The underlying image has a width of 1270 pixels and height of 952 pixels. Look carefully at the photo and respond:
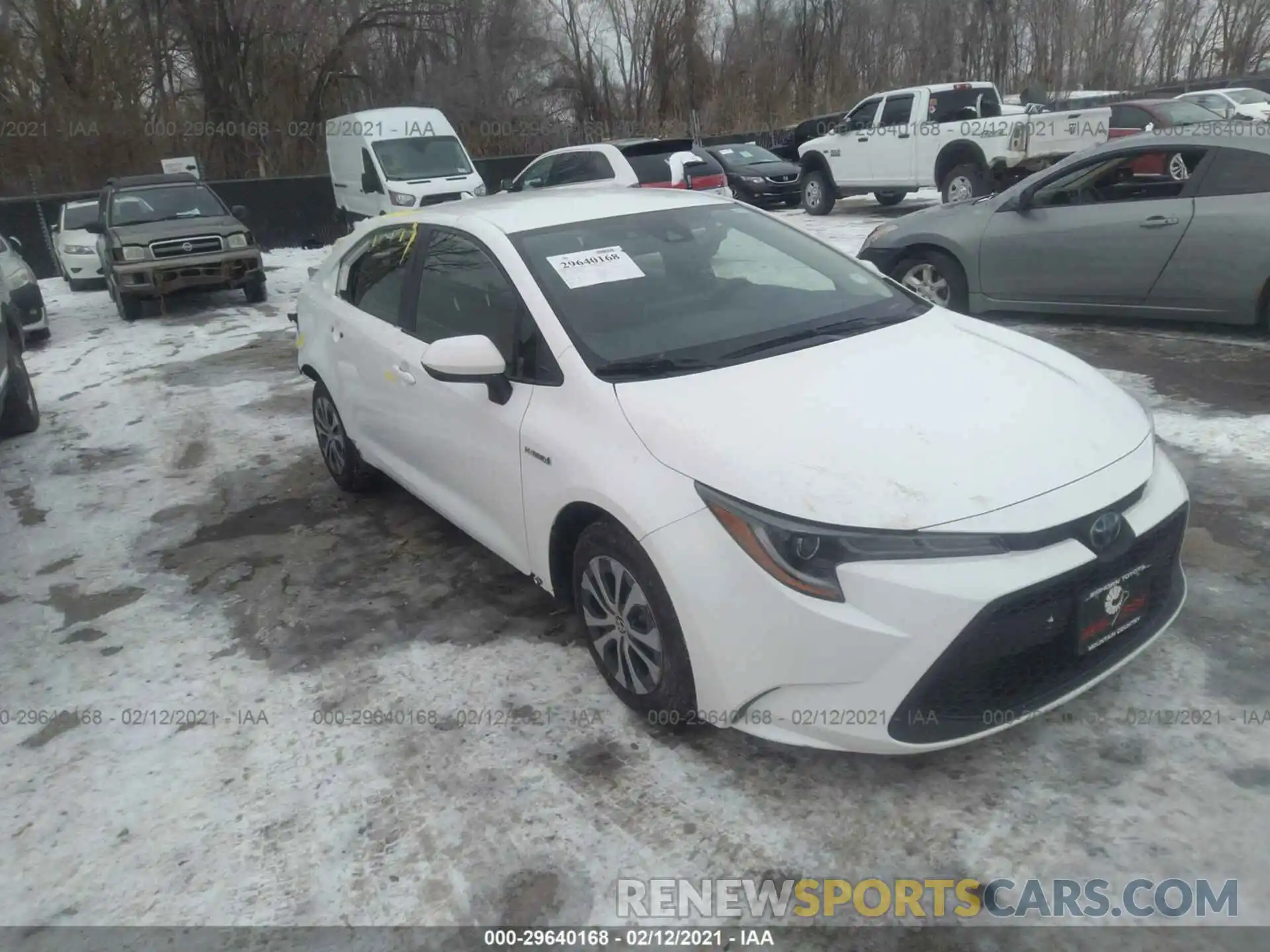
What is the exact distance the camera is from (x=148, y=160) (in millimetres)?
22938

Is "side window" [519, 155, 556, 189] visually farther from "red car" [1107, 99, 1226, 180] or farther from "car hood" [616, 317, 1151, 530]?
"car hood" [616, 317, 1151, 530]

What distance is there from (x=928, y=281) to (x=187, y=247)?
9103 mm

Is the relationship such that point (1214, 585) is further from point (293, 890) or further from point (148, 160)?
point (148, 160)

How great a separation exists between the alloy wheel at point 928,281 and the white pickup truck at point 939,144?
20.7 ft

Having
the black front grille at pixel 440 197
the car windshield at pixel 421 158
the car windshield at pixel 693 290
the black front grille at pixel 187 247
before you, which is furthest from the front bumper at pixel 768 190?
the car windshield at pixel 693 290

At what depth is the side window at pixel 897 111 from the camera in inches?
611

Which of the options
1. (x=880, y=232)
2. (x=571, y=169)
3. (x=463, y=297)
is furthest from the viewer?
(x=571, y=169)

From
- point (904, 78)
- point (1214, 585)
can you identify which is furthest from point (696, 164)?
point (904, 78)

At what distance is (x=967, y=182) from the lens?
1445 centimetres

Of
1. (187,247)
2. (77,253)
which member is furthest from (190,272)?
(77,253)

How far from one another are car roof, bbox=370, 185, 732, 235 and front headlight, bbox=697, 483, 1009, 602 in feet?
6.11

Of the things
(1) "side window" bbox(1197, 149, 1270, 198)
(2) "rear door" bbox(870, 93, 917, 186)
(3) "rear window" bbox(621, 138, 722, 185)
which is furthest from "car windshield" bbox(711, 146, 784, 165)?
(1) "side window" bbox(1197, 149, 1270, 198)

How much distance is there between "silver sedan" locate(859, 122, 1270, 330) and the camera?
255 inches

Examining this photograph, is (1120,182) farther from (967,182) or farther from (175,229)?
(175,229)
